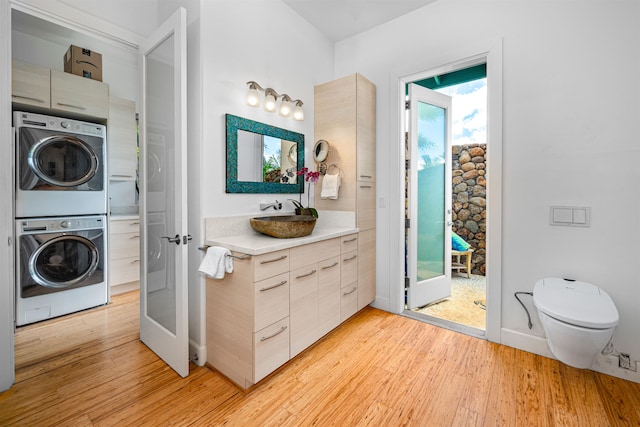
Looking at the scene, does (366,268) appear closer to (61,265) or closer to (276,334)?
(276,334)

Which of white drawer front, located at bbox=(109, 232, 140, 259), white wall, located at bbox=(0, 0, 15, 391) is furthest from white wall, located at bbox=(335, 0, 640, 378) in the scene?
white drawer front, located at bbox=(109, 232, 140, 259)

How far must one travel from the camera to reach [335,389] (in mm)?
1636

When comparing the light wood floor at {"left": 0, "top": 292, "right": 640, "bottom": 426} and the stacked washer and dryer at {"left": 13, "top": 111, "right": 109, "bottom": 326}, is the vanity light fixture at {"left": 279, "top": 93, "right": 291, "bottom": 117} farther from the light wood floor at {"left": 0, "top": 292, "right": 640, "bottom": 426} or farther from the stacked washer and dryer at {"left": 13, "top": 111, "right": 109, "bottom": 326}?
the stacked washer and dryer at {"left": 13, "top": 111, "right": 109, "bottom": 326}

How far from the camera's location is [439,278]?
2.97 m

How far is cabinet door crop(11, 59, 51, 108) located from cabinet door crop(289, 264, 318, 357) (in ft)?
9.26

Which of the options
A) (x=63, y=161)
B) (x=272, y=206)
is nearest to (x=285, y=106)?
(x=272, y=206)

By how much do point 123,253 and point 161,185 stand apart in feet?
6.11

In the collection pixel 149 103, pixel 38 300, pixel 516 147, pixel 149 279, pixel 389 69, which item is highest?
pixel 389 69

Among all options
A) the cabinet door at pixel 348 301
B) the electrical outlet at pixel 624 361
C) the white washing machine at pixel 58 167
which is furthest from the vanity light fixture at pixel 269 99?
the electrical outlet at pixel 624 361

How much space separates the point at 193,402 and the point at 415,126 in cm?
274

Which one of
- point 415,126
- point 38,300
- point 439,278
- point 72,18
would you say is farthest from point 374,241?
point 38,300

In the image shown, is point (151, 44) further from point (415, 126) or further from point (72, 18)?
point (415, 126)

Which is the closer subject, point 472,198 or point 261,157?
point 261,157

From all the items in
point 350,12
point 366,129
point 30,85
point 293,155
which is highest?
point 350,12
